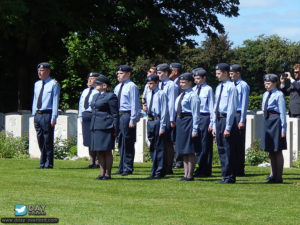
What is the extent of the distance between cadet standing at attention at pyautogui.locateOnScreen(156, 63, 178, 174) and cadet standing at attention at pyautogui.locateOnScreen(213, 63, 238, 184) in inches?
52.2

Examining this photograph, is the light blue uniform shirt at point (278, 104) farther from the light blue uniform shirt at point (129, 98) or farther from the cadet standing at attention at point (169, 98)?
the light blue uniform shirt at point (129, 98)

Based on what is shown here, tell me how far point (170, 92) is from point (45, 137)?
3.18 meters

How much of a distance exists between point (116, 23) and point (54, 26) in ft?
9.12

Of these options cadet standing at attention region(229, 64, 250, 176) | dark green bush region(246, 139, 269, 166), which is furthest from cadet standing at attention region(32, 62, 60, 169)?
dark green bush region(246, 139, 269, 166)

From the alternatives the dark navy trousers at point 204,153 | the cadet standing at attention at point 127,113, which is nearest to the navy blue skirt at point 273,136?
the dark navy trousers at point 204,153

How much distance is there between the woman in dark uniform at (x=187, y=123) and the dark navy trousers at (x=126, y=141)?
1314 mm

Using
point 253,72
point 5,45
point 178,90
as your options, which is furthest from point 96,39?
point 253,72

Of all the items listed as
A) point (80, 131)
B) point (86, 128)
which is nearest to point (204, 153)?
point (86, 128)

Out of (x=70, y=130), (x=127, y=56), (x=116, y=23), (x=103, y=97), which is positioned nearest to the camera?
(x=103, y=97)

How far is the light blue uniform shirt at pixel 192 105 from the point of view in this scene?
46.5 ft

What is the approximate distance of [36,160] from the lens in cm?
1992

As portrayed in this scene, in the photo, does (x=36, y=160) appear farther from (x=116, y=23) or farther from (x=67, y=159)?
(x=116, y=23)

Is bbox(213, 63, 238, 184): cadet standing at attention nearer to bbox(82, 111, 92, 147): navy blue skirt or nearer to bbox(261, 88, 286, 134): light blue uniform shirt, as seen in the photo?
bbox(261, 88, 286, 134): light blue uniform shirt

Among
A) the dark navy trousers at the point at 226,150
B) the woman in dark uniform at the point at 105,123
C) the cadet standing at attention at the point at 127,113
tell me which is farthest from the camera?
the cadet standing at attention at the point at 127,113
